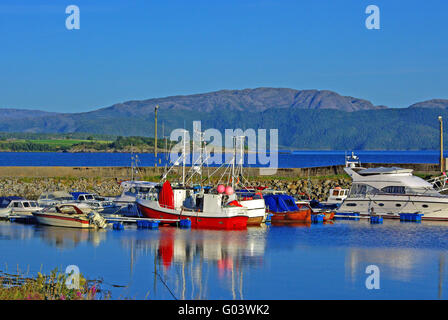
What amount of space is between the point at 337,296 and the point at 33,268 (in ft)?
36.7

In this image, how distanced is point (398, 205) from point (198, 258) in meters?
20.1

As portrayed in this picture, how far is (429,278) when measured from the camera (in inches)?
971

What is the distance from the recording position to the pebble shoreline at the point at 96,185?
5784 centimetres

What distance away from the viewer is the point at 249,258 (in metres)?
28.9

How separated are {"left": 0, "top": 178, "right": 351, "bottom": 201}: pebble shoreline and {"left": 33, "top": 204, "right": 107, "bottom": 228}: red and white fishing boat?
647 inches

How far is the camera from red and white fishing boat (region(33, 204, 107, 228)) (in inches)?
1505

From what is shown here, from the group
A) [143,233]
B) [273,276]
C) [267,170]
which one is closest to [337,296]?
[273,276]

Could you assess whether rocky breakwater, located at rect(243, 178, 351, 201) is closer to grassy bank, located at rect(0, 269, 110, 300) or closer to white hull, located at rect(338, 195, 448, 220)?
white hull, located at rect(338, 195, 448, 220)

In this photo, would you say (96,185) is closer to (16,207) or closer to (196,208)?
(16,207)

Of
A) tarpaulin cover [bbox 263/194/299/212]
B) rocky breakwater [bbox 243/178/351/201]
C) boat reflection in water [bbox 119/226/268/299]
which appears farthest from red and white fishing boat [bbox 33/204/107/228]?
rocky breakwater [bbox 243/178/351/201]

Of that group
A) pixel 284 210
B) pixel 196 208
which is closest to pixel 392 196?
pixel 284 210
